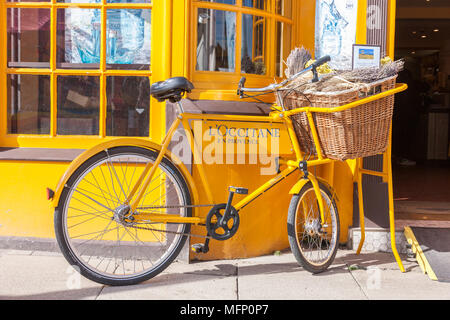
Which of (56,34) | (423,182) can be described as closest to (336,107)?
(56,34)

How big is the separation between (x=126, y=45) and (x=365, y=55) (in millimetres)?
1860

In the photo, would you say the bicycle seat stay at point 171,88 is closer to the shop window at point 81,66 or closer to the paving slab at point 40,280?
the shop window at point 81,66

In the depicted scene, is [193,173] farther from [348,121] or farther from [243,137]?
[348,121]

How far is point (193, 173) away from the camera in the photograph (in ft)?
13.7

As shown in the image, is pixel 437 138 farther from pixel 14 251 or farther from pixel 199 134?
pixel 14 251

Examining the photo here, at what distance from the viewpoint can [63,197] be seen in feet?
11.6

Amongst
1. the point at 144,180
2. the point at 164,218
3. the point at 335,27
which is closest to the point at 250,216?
the point at 164,218

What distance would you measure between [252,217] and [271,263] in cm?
38

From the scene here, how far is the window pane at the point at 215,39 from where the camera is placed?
436 cm

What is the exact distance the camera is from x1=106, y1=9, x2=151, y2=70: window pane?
4434 millimetres

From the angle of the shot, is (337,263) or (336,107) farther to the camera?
(337,263)

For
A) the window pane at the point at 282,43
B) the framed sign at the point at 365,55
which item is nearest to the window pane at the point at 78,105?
the window pane at the point at 282,43

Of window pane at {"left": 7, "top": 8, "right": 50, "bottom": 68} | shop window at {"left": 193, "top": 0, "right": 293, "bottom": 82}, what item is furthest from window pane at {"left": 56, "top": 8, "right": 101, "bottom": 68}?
shop window at {"left": 193, "top": 0, "right": 293, "bottom": 82}

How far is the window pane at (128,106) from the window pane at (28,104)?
51 centimetres
